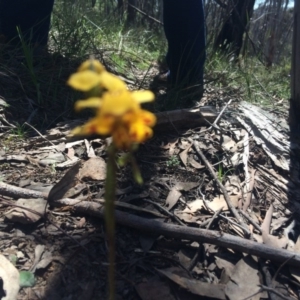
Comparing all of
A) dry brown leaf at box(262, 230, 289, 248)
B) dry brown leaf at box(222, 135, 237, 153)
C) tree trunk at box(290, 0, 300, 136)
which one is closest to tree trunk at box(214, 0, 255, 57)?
tree trunk at box(290, 0, 300, 136)

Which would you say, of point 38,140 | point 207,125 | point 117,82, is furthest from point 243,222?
point 117,82

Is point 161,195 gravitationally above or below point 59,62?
below

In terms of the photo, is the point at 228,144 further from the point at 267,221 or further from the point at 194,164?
the point at 267,221

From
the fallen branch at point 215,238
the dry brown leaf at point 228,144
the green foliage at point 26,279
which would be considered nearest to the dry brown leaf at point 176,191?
the fallen branch at point 215,238

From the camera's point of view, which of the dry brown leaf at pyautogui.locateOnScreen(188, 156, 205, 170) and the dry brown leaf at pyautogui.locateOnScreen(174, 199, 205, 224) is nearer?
the dry brown leaf at pyautogui.locateOnScreen(174, 199, 205, 224)

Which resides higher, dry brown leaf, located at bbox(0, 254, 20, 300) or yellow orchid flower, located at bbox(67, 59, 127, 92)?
yellow orchid flower, located at bbox(67, 59, 127, 92)

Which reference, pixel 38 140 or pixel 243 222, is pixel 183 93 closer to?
pixel 38 140

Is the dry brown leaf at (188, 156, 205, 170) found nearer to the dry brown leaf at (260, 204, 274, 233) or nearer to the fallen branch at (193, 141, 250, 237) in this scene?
the fallen branch at (193, 141, 250, 237)

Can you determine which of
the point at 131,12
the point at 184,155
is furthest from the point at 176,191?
the point at 131,12
